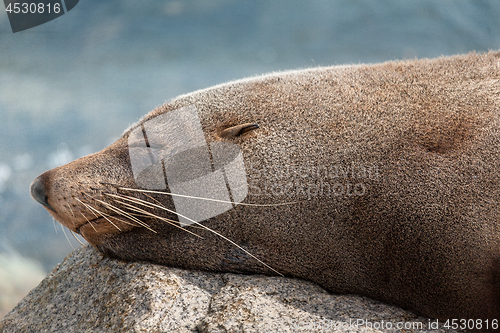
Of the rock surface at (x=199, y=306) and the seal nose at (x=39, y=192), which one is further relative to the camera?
the seal nose at (x=39, y=192)

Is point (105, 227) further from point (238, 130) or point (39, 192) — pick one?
point (238, 130)

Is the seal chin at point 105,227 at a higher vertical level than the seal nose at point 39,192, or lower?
lower

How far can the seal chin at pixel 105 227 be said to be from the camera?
8.21ft

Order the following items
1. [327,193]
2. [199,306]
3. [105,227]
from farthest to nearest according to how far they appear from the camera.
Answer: [105,227] < [327,193] < [199,306]

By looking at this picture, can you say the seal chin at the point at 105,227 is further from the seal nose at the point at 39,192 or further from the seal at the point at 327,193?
the seal nose at the point at 39,192

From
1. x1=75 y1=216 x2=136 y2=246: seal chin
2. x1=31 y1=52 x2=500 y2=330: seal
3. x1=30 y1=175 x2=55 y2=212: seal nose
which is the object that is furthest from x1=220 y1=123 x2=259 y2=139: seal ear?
x1=30 y1=175 x2=55 y2=212: seal nose

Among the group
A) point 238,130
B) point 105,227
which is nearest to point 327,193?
point 238,130

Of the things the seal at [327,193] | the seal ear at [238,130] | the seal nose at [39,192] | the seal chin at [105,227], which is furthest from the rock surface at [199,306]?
the seal ear at [238,130]

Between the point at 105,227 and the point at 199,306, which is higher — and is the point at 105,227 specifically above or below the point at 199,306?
above

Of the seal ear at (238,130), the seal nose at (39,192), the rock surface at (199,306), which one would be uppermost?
the seal ear at (238,130)

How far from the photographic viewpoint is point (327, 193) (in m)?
2.36

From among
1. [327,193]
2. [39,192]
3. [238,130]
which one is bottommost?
[327,193]

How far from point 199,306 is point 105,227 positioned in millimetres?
847

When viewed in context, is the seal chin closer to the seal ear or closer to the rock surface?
the rock surface
